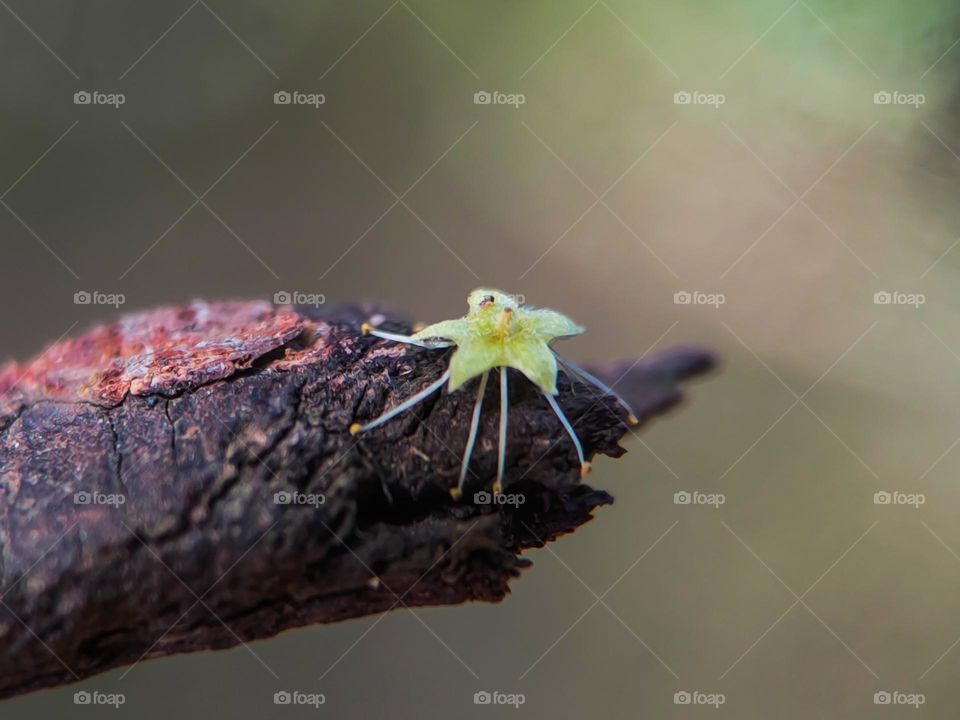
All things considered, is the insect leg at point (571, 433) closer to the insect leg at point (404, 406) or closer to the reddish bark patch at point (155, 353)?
the insect leg at point (404, 406)

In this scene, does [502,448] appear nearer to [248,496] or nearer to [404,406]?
[404,406]

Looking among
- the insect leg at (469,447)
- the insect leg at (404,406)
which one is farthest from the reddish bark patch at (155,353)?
the insect leg at (469,447)

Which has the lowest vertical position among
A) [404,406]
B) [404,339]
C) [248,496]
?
[248,496]

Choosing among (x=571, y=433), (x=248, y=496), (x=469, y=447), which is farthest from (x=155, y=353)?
(x=571, y=433)

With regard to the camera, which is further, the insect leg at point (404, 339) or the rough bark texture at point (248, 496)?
the insect leg at point (404, 339)

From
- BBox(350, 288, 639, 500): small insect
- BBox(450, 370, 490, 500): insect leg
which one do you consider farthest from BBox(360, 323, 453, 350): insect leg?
BBox(450, 370, 490, 500): insect leg

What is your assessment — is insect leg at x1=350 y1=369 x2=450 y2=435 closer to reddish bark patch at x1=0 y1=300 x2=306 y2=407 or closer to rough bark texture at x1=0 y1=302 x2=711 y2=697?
rough bark texture at x1=0 y1=302 x2=711 y2=697

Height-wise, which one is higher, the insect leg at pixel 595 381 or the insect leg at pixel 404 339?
the insect leg at pixel 404 339
